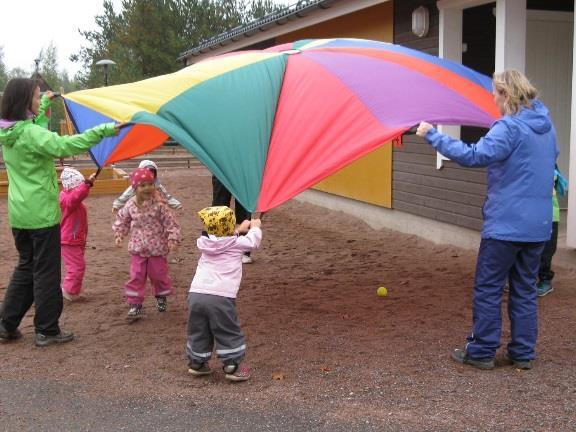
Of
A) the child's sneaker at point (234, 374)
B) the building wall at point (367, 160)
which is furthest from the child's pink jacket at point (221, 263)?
the building wall at point (367, 160)

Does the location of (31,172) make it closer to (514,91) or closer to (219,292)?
(219,292)

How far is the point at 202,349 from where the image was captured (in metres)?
4.24

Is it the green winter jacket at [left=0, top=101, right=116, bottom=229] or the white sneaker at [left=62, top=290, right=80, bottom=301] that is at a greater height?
the green winter jacket at [left=0, top=101, right=116, bottom=229]

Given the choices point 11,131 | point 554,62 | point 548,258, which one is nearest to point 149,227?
point 11,131

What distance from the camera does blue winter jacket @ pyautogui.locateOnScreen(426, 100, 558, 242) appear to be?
3992 mm

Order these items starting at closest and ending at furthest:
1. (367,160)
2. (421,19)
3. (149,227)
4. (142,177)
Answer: (142,177) → (149,227) → (421,19) → (367,160)

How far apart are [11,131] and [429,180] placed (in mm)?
5504

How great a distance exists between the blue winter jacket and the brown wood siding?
3.55m

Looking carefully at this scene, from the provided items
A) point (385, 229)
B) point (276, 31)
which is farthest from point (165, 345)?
point (276, 31)

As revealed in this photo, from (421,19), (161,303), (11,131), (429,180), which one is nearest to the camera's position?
(11,131)

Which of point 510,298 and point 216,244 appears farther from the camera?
point 510,298

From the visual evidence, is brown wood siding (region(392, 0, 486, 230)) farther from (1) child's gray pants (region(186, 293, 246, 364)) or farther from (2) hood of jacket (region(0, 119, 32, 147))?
(2) hood of jacket (region(0, 119, 32, 147))

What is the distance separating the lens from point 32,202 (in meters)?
4.74

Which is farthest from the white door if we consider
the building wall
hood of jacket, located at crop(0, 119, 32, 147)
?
hood of jacket, located at crop(0, 119, 32, 147)
